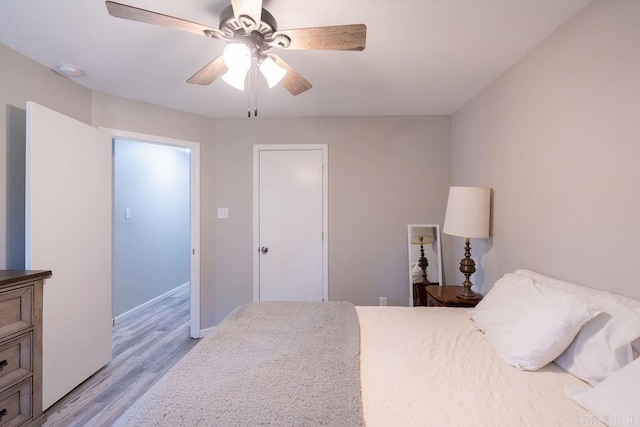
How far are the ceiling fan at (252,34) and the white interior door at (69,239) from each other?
1.22 metres

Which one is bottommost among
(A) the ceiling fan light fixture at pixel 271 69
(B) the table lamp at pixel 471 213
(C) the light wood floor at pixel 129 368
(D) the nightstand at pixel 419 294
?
(C) the light wood floor at pixel 129 368

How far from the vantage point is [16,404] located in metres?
1.51

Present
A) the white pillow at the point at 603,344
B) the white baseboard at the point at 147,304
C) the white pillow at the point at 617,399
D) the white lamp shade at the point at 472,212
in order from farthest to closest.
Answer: the white baseboard at the point at 147,304 → the white lamp shade at the point at 472,212 → the white pillow at the point at 603,344 → the white pillow at the point at 617,399

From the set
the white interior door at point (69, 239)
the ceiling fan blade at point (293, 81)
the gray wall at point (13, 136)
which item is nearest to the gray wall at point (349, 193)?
the white interior door at point (69, 239)

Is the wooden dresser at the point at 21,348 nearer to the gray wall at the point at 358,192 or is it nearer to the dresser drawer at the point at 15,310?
the dresser drawer at the point at 15,310

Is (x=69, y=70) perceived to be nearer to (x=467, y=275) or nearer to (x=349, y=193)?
(x=349, y=193)

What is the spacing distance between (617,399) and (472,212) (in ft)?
4.58

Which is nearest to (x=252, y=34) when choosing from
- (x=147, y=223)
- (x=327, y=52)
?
(x=327, y=52)

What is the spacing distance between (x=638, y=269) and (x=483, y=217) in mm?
984

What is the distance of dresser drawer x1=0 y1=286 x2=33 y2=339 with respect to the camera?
56.9 inches

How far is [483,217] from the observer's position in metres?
2.08

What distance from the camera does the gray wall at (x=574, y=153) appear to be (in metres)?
1.16

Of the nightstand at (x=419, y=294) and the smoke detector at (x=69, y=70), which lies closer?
the smoke detector at (x=69, y=70)

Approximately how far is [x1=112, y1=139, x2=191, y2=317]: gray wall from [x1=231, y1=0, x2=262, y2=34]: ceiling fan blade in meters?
2.39
